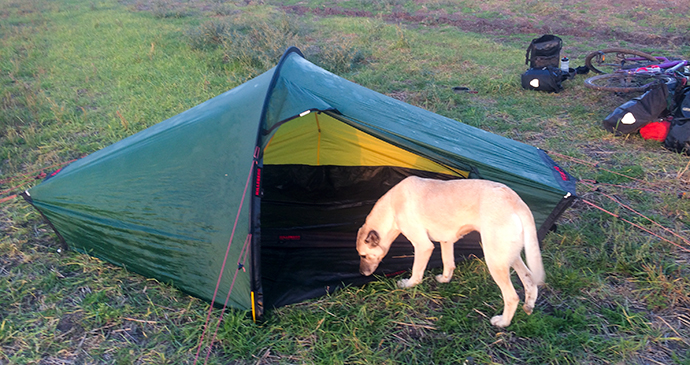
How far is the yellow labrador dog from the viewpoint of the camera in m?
2.67

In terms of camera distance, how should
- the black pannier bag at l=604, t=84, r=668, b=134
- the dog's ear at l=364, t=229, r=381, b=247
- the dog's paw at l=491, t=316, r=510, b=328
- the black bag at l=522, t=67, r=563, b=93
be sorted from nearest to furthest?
the dog's paw at l=491, t=316, r=510, b=328, the dog's ear at l=364, t=229, r=381, b=247, the black pannier bag at l=604, t=84, r=668, b=134, the black bag at l=522, t=67, r=563, b=93

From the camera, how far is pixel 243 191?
→ 2.90 metres

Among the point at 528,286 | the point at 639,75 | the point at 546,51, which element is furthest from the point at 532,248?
the point at 546,51

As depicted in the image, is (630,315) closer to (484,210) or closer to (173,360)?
(484,210)

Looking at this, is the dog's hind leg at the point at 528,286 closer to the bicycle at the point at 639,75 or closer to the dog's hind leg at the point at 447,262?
the dog's hind leg at the point at 447,262

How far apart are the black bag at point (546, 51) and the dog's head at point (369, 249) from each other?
6.23 meters

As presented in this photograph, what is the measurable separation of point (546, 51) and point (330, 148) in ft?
17.1

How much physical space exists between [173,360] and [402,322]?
63.7 inches

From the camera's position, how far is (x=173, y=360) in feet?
8.96

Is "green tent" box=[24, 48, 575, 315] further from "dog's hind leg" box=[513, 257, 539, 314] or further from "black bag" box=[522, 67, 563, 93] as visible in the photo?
"black bag" box=[522, 67, 563, 93]

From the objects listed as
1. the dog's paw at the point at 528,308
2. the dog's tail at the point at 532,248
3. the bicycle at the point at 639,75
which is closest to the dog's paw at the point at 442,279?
the dog's paw at the point at 528,308

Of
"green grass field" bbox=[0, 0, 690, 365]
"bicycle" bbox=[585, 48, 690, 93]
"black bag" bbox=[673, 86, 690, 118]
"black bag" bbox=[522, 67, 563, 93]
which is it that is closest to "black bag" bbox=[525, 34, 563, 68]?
"black bag" bbox=[522, 67, 563, 93]

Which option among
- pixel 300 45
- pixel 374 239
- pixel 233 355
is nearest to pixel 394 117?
pixel 374 239

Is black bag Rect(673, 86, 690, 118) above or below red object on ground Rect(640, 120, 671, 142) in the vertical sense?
above
